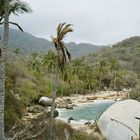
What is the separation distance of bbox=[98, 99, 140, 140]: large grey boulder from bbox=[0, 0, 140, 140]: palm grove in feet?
15.4

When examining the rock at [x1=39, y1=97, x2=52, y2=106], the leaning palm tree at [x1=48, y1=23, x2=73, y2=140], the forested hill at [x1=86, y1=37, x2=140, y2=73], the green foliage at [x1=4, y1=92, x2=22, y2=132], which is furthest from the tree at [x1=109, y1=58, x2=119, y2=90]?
the leaning palm tree at [x1=48, y1=23, x2=73, y2=140]

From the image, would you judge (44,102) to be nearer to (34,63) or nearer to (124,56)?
(34,63)

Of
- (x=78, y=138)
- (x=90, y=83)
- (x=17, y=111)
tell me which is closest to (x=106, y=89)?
(x=90, y=83)

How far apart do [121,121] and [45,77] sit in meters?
58.4

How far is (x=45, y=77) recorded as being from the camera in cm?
9031

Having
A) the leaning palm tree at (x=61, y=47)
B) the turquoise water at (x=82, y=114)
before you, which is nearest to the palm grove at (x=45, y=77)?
the leaning palm tree at (x=61, y=47)

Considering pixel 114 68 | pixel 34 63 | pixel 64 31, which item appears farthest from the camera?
pixel 114 68

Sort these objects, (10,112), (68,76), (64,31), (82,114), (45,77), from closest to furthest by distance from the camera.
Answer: (64,31) < (10,112) < (82,114) < (68,76) < (45,77)

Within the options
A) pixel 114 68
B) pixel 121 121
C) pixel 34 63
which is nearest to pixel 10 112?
pixel 121 121

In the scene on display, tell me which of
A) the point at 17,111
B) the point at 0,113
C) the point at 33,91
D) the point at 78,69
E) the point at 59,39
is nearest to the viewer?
the point at 0,113

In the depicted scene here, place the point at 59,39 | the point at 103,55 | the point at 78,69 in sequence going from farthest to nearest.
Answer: the point at 103,55
the point at 78,69
the point at 59,39

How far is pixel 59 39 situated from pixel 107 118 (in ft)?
33.1

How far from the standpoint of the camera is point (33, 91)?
62.4m

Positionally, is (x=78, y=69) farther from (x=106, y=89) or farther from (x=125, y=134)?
(x=125, y=134)
